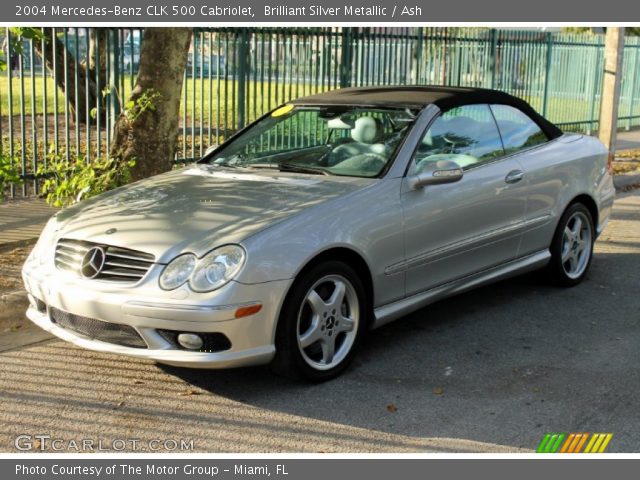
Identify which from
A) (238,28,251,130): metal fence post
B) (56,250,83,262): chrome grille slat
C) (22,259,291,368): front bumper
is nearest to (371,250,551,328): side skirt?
(22,259,291,368): front bumper

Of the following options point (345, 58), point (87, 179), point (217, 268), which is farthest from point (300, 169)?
point (345, 58)

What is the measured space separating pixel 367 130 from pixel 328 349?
63.9 inches

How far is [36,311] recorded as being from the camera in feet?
17.1

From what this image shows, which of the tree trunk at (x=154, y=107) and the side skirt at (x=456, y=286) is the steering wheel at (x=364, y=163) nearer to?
the side skirt at (x=456, y=286)

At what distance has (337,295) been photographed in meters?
5.04

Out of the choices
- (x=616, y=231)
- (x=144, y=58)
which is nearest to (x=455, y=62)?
(x=616, y=231)

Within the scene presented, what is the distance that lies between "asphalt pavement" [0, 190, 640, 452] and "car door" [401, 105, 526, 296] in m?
0.49

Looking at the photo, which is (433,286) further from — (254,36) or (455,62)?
(455,62)

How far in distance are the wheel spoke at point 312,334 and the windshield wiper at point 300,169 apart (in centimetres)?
118

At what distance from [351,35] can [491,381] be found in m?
8.31

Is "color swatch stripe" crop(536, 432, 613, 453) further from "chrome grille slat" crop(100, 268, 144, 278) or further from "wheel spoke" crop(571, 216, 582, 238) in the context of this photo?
"wheel spoke" crop(571, 216, 582, 238)

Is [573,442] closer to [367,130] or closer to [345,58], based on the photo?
[367,130]

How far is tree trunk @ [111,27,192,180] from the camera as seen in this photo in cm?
818

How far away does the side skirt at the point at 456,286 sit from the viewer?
540cm
